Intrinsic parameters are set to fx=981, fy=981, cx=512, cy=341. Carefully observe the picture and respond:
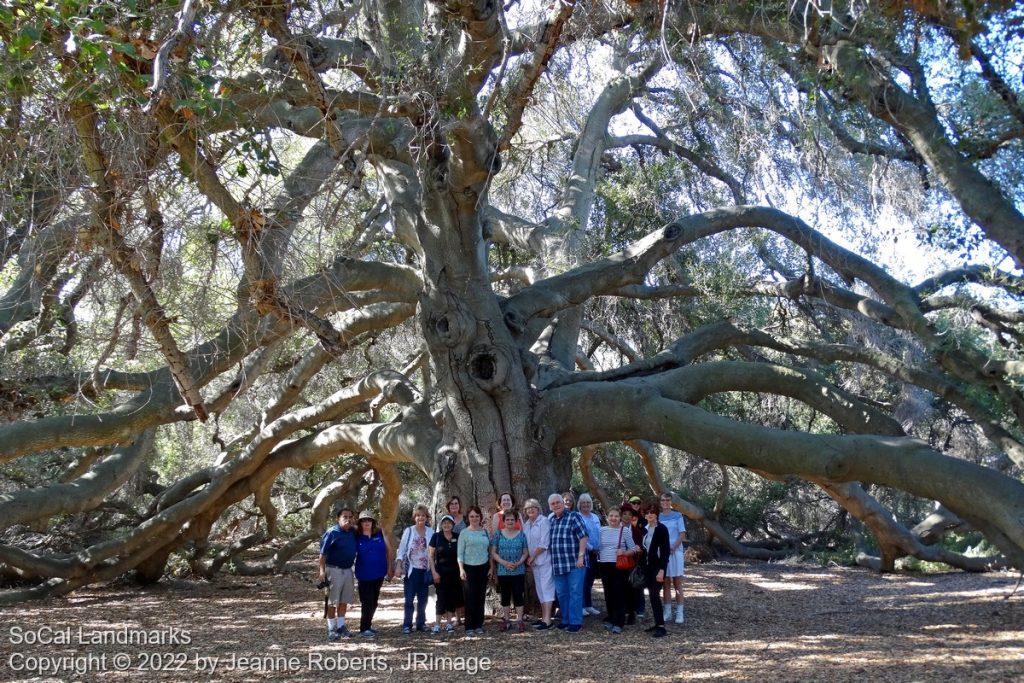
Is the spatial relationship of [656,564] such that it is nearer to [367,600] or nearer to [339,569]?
[367,600]

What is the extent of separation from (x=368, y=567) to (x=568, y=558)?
1.80 metres

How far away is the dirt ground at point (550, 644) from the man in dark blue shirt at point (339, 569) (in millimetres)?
205

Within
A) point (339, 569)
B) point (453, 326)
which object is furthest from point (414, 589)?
point (453, 326)

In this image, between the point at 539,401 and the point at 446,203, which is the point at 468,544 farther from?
the point at 446,203

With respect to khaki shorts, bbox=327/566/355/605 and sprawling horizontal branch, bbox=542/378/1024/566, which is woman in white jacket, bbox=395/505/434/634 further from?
sprawling horizontal branch, bbox=542/378/1024/566

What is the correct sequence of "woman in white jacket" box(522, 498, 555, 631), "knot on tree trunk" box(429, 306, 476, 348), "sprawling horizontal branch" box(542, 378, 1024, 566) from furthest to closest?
"knot on tree trunk" box(429, 306, 476, 348)
"woman in white jacket" box(522, 498, 555, 631)
"sprawling horizontal branch" box(542, 378, 1024, 566)

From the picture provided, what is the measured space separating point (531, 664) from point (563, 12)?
479 centimetres

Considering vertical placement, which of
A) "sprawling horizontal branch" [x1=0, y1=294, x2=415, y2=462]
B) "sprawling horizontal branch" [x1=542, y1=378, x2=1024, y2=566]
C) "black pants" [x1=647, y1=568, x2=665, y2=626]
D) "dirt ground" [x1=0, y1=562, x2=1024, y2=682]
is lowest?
"dirt ground" [x1=0, y1=562, x2=1024, y2=682]

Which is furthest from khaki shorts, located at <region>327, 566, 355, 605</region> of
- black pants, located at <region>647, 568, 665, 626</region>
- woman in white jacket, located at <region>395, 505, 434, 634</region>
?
black pants, located at <region>647, 568, 665, 626</region>

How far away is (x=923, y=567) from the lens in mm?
15023

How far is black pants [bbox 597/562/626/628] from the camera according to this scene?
8.91 meters

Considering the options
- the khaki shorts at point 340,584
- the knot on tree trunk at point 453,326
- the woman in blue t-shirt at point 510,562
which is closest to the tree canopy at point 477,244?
the knot on tree trunk at point 453,326

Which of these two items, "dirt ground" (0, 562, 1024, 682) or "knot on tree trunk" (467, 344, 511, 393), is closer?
"dirt ground" (0, 562, 1024, 682)

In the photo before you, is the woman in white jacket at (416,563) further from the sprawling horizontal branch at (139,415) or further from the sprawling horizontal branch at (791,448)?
the sprawling horizontal branch at (139,415)
